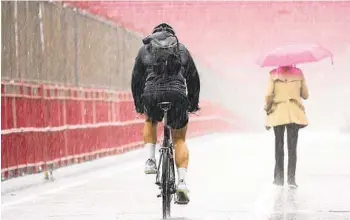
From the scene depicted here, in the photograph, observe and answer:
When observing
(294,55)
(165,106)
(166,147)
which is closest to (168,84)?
(165,106)

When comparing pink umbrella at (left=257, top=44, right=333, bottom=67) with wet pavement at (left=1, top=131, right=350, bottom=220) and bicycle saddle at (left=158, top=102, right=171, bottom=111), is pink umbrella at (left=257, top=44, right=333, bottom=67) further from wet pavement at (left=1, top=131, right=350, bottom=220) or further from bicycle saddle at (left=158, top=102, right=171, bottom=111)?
bicycle saddle at (left=158, top=102, right=171, bottom=111)

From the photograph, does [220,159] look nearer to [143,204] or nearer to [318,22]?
[318,22]

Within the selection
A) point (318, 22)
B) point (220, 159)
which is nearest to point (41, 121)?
point (220, 159)

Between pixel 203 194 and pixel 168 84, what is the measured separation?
370 centimetres

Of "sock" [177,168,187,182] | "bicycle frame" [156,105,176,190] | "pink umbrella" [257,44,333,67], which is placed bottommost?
"sock" [177,168,187,182]

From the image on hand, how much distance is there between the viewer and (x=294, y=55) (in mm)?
13633

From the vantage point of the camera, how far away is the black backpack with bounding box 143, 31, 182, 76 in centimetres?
945

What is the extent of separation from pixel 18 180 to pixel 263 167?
5.21m

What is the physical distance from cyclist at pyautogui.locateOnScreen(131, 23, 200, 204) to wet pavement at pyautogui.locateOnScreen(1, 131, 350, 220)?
86cm

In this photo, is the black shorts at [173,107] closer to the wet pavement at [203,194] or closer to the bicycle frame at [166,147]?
the bicycle frame at [166,147]

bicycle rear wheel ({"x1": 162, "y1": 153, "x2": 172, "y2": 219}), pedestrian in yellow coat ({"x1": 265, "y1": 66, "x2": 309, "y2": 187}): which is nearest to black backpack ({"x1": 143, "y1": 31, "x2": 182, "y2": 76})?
bicycle rear wheel ({"x1": 162, "y1": 153, "x2": 172, "y2": 219})

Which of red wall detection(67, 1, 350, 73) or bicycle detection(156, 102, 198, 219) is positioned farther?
red wall detection(67, 1, 350, 73)

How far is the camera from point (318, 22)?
24.4 meters

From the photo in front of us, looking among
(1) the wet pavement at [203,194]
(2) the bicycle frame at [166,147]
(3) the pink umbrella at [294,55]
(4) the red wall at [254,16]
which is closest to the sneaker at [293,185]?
(1) the wet pavement at [203,194]
